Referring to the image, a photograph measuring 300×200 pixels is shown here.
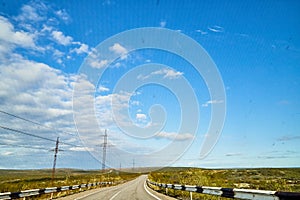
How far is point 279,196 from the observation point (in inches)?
253

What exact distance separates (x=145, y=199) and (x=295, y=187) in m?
8.26

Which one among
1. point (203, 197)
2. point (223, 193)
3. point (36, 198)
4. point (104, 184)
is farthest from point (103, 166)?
point (223, 193)

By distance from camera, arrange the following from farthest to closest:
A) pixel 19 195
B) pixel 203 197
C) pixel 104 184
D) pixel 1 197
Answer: pixel 104 184 < pixel 203 197 < pixel 19 195 < pixel 1 197

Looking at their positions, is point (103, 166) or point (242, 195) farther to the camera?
point (103, 166)

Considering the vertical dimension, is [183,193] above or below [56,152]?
below

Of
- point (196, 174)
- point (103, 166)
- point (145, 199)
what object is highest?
point (103, 166)

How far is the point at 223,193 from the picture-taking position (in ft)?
33.0

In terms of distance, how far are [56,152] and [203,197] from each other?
35.3 meters

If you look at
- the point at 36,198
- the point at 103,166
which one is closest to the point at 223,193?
the point at 36,198

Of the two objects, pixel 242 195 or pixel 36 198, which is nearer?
pixel 242 195

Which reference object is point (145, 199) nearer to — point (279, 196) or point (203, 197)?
point (203, 197)

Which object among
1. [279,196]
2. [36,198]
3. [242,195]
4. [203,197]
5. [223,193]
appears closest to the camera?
[279,196]

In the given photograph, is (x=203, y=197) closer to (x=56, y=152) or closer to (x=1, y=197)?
(x=1, y=197)

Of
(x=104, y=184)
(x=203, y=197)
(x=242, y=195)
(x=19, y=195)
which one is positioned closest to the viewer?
(x=242, y=195)
